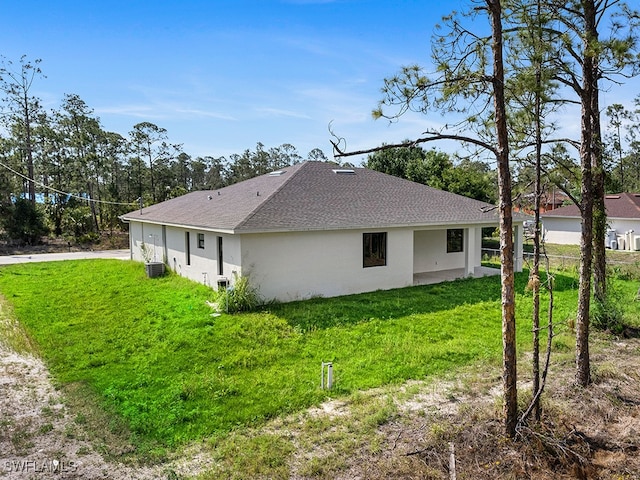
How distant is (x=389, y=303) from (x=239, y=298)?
13.5ft

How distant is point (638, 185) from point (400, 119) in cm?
5313

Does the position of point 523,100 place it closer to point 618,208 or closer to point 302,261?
point 302,261

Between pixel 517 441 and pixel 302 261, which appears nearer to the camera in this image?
pixel 517 441

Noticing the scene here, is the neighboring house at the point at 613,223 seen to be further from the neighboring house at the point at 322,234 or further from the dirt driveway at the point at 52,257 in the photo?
the dirt driveway at the point at 52,257

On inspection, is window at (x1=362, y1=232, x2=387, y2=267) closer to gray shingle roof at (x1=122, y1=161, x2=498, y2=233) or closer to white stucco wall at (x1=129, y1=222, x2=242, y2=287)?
gray shingle roof at (x1=122, y1=161, x2=498, y2=233)

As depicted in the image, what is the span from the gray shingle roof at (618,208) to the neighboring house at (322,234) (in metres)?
15.6

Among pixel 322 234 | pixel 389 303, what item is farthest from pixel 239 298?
pixel 389 303

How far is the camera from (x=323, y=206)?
1383 centimetres

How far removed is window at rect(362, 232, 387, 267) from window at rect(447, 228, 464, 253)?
16.1 ft

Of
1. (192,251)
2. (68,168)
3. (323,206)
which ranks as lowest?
(192,251)

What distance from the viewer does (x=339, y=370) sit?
Answer: 7398mm

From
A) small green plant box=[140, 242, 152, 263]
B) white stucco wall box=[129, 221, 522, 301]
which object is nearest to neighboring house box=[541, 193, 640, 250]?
white stucco wall box=[129, 221, 522, 301]

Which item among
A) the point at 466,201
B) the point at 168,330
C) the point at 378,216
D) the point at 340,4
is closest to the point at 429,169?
the point at 466,201

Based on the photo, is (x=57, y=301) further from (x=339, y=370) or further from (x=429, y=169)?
(x=429, y=169)
